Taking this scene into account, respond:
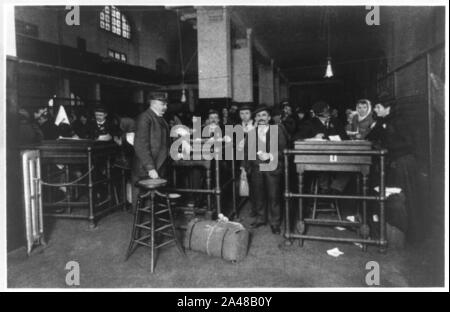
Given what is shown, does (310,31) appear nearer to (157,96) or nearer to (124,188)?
(124,188)

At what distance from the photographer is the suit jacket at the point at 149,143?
354 centimetres

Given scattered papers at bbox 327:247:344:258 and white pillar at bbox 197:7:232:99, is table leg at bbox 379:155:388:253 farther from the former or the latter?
white pillar at bbox 197:7:232:99

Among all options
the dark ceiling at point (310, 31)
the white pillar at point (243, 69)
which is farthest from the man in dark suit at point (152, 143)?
the white pillar at point (243, 69)

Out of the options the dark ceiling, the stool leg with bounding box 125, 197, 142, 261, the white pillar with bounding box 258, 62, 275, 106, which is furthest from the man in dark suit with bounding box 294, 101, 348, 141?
the white pillar with bounding box 258, 62, 275, 106

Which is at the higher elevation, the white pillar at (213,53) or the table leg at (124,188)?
the white pillar at (213,53)

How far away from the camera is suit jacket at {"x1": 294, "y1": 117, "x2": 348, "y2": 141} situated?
15.0ft

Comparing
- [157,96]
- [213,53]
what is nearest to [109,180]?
[157,96]

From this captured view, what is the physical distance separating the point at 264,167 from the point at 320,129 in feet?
3.74

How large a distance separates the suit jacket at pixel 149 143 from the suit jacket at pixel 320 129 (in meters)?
2.00

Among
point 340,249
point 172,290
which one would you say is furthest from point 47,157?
point 340,249

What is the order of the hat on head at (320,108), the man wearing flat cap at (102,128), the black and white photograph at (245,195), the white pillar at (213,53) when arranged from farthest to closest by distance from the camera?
1. the white pillar at (213,53)
2. the man wearing flat cap at (102,128)
3. the hat on head at (320,108)
4. the black and white photograph at (245,195)

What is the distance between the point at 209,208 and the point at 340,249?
5.57 ft

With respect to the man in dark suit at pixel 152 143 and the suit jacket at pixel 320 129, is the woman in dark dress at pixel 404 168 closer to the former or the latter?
the suit jacket at pixel 320 129

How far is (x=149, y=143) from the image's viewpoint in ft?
11.9
